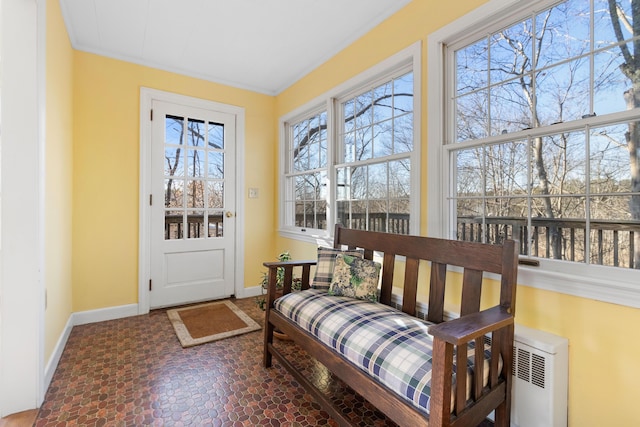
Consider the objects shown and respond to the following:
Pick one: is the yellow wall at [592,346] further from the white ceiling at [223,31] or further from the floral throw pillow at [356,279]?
the white ceiling at [223,31]

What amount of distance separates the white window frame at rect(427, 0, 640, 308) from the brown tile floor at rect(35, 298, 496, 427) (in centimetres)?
112

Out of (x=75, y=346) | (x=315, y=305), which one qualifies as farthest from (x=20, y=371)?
(x=315, y=305)

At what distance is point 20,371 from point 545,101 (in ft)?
10.6

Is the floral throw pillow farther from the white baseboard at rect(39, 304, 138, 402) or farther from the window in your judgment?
the white baseboard at rect(39, 304, 138, 402)

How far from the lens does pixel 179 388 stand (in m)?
1.87

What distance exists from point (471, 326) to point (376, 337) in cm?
44

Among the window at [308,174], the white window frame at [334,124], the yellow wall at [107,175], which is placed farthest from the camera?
the window at [308,174]

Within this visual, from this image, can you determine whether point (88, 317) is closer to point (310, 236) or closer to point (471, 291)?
point (310, 236)

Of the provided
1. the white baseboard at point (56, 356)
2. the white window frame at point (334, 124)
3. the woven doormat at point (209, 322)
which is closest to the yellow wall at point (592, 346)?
the white window frame at point (334, 124)

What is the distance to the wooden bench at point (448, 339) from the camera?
41.4 inches

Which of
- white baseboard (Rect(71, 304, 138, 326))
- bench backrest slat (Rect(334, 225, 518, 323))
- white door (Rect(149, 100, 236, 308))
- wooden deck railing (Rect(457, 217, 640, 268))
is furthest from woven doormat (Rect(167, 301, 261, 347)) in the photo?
wooden deck railing (Rect(457, 217, 640, 268))

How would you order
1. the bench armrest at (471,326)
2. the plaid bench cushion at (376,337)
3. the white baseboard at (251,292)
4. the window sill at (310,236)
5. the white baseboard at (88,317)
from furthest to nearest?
the white baseboard at (251,292) < the window sill at (310,236) < the white baseboard at (88,317) < the plaid bench cushion at (376,337) < the bench armrest at (471,326)

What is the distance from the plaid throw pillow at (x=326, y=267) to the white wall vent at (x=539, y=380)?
1.07 metres

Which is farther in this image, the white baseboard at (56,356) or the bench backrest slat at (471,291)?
the white baseboard at (56,356)
